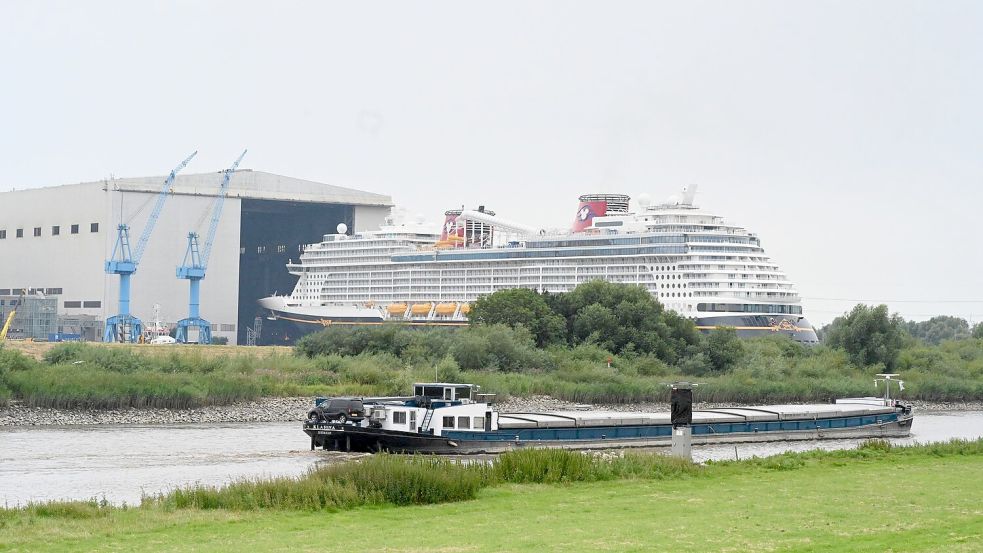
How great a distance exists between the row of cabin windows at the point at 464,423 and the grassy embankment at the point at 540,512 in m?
12.4

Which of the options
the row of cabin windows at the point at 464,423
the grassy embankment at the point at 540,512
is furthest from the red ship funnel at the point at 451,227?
the grassy embankment at the point at 540,512

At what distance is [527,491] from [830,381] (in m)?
51.9

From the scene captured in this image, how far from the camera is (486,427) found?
38344 mm

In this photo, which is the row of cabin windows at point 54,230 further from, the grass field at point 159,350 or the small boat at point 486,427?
the small boat at point 486,427

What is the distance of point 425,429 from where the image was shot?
37.4m

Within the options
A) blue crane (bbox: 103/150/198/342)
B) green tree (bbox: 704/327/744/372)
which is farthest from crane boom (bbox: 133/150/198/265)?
green tree (bbox: 704/327/744/372)

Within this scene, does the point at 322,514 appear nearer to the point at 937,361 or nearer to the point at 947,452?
the point at 947,452

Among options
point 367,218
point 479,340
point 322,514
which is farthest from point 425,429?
point 367,218

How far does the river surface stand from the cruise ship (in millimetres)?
39371

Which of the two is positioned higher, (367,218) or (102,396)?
(367,218)

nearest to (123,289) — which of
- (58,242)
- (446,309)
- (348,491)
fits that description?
(58,242)

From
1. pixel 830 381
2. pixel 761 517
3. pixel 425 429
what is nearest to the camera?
pixel 761 517

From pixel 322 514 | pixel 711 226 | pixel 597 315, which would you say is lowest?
pixel 322 514

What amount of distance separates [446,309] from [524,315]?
27.9 m
